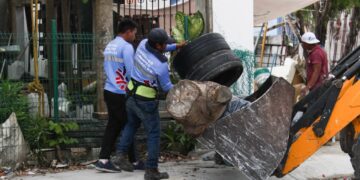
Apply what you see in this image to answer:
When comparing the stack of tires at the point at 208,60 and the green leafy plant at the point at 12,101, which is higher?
the stack of tires at the point at 208,60

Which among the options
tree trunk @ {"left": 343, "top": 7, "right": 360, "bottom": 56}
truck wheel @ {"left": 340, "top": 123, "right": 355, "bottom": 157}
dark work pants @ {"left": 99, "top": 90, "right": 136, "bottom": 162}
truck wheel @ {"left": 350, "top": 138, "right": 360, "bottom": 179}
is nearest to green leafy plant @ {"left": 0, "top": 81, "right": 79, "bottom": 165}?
dark work pants @ {"left": 99, "top": 90, "right": 136, "bottom": 162}

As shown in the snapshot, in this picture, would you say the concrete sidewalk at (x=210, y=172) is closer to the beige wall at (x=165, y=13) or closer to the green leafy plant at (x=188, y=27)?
the green leafy plant at (x=188, y=27)

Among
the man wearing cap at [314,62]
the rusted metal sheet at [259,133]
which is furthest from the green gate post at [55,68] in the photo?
the man wearing cap at [314,62]

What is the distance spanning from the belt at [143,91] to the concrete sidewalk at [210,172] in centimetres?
103

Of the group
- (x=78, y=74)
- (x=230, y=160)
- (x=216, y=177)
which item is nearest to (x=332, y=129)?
(x=230, y=160)

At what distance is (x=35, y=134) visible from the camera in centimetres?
814

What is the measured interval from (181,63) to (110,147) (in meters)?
1.43

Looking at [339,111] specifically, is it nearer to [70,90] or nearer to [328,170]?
[328,170]

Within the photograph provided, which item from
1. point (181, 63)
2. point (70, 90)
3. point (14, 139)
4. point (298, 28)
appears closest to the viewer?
point (181, 63)

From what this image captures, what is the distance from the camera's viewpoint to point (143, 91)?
283 inches

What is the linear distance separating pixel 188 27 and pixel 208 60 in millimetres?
2293

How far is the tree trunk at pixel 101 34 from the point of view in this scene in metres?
8.71

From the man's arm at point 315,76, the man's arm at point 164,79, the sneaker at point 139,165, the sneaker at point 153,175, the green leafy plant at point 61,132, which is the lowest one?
the sneaker at point 139,165

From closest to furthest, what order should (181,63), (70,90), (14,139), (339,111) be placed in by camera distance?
(339,111), (181,63), (14,139), (70,90)
